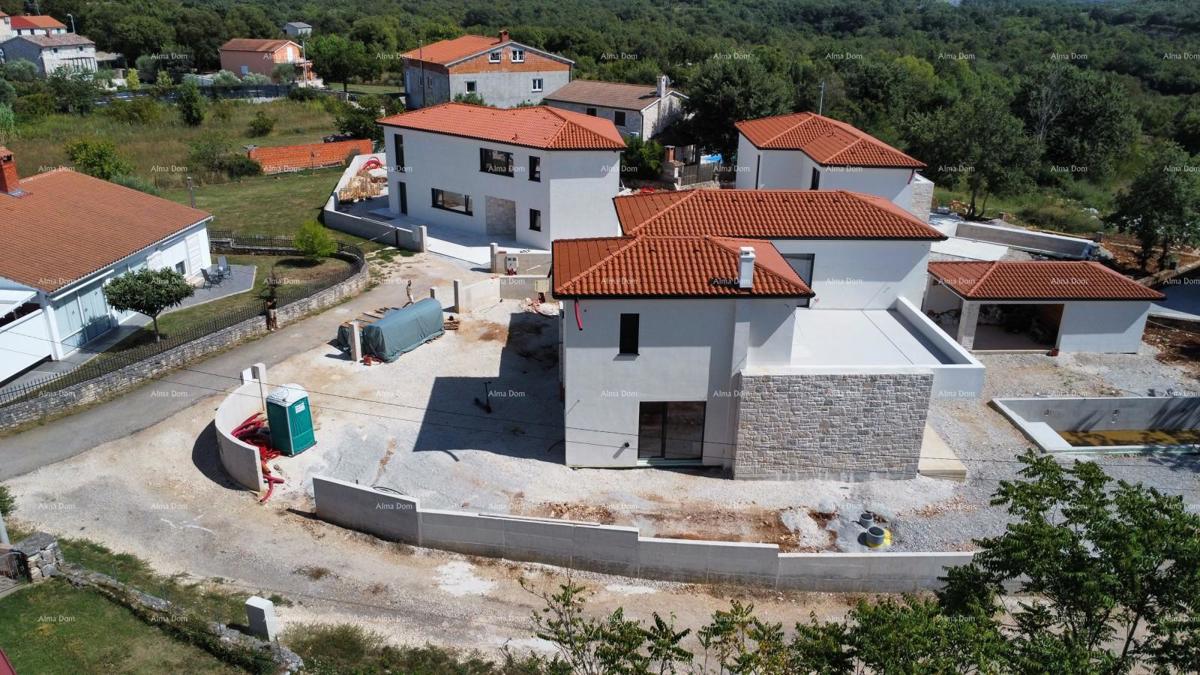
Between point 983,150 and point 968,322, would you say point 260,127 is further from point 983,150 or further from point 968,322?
point 968,322

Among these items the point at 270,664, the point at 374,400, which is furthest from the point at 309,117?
the point at 270,664

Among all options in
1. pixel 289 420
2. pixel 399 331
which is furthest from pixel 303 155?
pixel 289 420

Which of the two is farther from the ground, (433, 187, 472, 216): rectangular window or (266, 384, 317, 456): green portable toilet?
(433, 187, 472, 216): rectangular window

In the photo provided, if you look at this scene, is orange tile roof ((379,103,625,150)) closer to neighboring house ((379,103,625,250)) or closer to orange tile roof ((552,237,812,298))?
neighboring house ((379,103,625,250))

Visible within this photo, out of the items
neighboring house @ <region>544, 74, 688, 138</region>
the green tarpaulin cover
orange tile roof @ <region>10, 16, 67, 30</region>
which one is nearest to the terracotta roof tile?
neighboring house @ <region>544, 74, 688, 138</region>

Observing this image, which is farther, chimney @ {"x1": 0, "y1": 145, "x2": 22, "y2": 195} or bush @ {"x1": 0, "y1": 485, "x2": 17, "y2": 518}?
chimney @ {"x1": 0, "y1": 145, "x2": 22, "y2": 195}

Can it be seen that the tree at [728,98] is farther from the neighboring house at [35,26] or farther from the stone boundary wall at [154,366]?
the neighboring house at [35,26]
